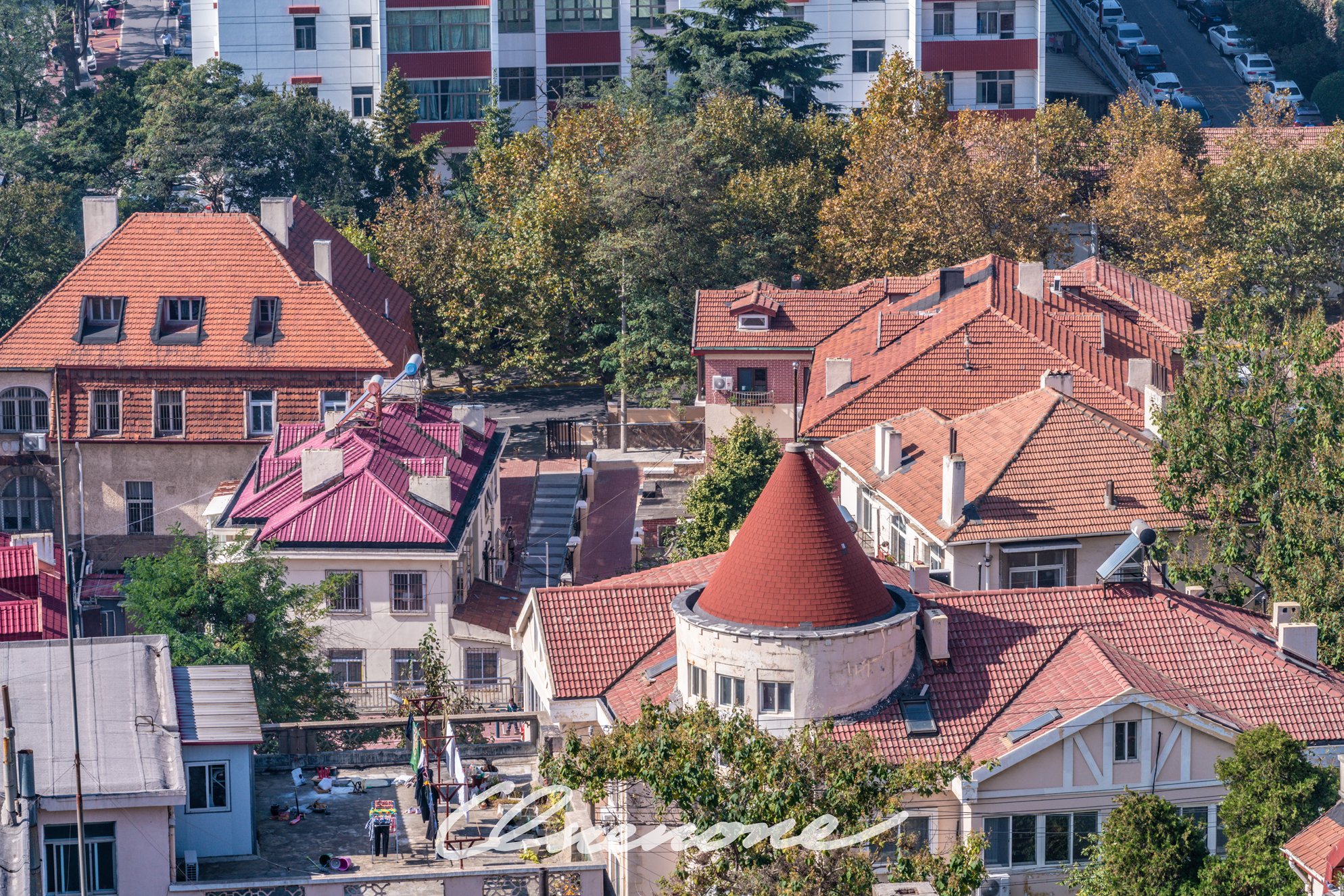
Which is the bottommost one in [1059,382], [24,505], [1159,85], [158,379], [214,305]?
[24,505]

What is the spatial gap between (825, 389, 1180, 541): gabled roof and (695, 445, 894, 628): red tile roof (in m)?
13.0

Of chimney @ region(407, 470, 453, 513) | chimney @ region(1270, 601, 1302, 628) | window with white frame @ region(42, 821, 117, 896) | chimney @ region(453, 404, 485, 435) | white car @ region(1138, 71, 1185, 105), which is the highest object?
white car @ region(1138, 71, 1185, 105)

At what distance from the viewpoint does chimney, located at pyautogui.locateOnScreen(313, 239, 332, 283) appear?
3061 inches

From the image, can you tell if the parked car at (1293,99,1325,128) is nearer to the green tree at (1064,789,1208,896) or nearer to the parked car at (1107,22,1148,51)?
the parked car at (1107,22,1148,51)

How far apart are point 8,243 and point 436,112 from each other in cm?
2824

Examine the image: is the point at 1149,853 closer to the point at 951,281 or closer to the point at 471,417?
the point at 471,417

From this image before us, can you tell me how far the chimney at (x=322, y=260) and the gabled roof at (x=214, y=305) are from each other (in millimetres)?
360

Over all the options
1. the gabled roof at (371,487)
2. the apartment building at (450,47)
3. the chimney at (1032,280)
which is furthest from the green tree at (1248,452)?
the apartment building at (450,47)

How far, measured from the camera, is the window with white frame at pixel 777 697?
44594mm

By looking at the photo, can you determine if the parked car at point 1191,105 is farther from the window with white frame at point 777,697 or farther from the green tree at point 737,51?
the window with white frame at point 777,697

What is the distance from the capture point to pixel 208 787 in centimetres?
3969

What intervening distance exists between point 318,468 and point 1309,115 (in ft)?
242

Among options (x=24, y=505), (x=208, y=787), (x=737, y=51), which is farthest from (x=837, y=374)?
(x=208, y=787)

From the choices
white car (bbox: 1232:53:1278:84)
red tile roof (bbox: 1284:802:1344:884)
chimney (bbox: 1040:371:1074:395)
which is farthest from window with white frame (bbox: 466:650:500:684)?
white car (bbox: 1232:53:1278:84)
